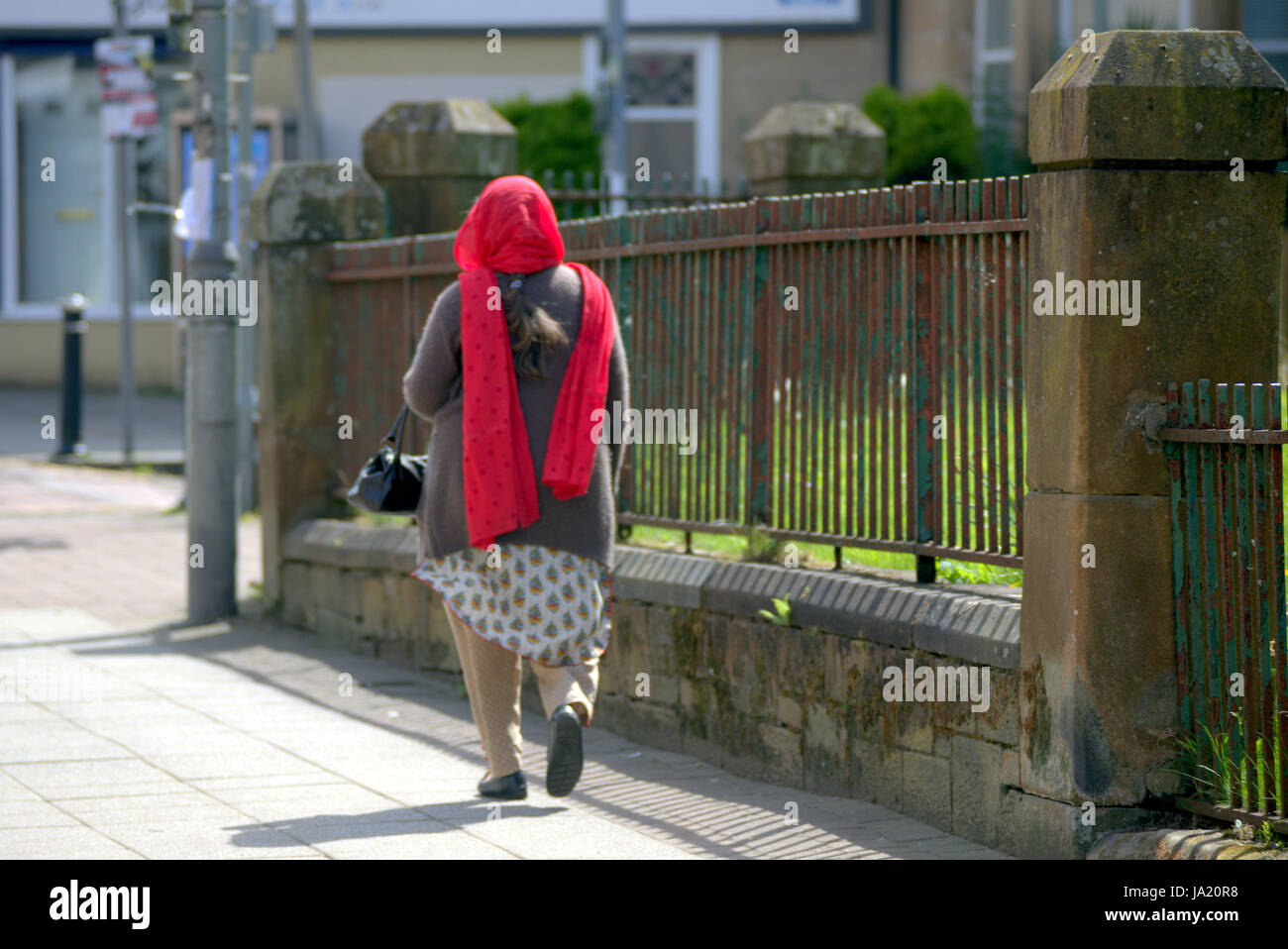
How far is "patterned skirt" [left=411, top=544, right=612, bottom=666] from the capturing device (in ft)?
19.1

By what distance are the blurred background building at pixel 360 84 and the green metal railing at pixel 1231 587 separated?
15.9m

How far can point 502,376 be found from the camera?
18.7 feet

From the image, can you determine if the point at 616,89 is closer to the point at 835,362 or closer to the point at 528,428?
the point at 835,362

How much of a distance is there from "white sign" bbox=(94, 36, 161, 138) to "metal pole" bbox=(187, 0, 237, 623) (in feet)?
21.3

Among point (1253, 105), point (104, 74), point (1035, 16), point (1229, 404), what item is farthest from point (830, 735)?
point (1035, 16)

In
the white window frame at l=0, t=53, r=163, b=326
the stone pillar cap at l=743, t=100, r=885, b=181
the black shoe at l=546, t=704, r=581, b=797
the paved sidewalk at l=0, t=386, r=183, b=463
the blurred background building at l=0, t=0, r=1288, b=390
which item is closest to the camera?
the black shoe at l=546, t=704, r=581, b=797

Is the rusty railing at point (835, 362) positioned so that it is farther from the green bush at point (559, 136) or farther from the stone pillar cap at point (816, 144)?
the green bush at point (559, 136)

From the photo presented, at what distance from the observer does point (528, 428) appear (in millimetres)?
5789

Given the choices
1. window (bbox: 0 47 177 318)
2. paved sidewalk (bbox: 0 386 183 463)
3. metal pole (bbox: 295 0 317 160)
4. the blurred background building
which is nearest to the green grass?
paved sidewalk (bbox: 0 386 183 463)

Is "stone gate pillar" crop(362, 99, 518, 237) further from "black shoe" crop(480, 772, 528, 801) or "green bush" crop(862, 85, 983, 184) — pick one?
"green bush" crop(862, 85, 983, 184)

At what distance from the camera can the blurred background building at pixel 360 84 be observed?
2133 centimetres

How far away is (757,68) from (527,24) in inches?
102

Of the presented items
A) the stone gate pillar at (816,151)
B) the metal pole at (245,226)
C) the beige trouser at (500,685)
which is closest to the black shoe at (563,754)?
the beige trouser at (500,685)

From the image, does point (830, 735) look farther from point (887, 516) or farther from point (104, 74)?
point (104, 74)
